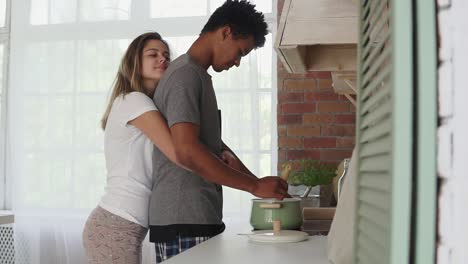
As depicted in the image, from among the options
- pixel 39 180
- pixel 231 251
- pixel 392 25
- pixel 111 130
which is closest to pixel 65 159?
pixel 39 180

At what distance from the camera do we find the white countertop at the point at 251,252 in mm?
1345

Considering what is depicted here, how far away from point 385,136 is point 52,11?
426 centimetres

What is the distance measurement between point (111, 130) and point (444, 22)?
1.77 metres

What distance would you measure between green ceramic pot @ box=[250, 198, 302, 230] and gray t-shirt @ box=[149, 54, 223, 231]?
7.1 inches

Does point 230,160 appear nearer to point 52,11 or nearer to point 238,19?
point 238,19

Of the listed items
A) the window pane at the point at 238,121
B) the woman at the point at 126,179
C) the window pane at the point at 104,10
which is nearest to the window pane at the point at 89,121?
the window pane at the point at 104,10

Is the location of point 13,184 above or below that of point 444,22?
below

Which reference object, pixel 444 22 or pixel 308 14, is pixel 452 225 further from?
pixel 308 14

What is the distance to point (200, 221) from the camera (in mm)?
1965

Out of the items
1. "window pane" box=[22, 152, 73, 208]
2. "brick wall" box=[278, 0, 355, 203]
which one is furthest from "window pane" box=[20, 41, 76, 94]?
"brick wall" box=[278, 0, 355, 203]

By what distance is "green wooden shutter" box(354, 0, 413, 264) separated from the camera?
20.3 inches

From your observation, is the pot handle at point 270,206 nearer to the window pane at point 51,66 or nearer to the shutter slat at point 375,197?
the shutter slat at point 375,197

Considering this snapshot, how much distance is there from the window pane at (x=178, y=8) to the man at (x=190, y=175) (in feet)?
7.29

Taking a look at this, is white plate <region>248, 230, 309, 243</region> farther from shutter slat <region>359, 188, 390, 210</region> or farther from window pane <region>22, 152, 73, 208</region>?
window pane <region>22, 152, 73, 208</region>
